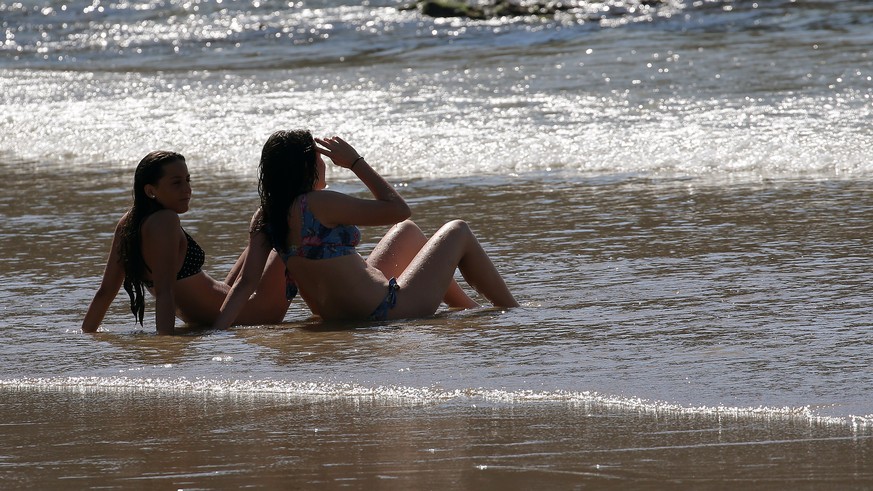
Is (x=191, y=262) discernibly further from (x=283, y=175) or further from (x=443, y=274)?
(x=443, y=274)

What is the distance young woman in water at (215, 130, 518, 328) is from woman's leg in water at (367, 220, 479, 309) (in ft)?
0.60

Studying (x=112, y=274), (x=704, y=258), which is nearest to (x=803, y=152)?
(x=704, y=258)

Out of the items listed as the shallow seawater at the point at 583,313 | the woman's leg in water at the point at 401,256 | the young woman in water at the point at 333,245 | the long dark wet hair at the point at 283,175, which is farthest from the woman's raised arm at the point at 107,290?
the woman's leg in water at the point at 401,256

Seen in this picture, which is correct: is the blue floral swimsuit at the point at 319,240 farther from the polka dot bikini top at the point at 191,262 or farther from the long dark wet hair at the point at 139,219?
the long dark wet hair at the point at 139,219

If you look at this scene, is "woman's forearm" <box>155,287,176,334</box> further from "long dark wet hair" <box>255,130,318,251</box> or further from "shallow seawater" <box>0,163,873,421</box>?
"long dark wet hair" <box>255,130,318,251</box>

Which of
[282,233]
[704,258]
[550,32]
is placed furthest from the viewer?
[550,32]

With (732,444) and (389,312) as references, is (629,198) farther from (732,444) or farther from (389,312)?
(732,444)

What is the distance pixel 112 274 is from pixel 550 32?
15.0 m

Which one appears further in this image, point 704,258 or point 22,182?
point 22,182

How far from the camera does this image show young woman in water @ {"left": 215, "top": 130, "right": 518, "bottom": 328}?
5527mm

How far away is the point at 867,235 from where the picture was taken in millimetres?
6953

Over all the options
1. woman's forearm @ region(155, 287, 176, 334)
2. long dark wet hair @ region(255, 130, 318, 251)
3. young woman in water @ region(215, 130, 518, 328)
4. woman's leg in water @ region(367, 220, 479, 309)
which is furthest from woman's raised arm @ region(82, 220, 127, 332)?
woman's leg in water @ region(367, 220, 479, 309)

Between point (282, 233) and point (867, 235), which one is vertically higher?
point (282, 233)

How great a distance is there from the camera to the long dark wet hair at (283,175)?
5504mm
